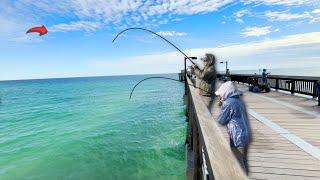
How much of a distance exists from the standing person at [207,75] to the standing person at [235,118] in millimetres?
3570

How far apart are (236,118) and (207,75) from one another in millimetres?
4145

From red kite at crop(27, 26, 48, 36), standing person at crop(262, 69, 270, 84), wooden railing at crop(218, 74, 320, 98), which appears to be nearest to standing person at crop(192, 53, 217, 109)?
wooden railing at crop(218, 74, 320, 98)

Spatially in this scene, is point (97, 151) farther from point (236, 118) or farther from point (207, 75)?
point (236, 118)

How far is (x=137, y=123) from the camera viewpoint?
27.3 metres

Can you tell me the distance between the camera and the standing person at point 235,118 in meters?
3.99

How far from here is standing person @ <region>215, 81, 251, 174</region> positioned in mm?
3994

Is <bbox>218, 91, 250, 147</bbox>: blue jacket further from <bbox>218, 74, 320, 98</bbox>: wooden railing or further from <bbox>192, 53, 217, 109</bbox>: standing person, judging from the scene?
<bbox>218, 74, 320, 98</bbox>: wooden railing

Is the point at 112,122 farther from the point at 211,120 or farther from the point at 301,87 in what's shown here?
the point at 211,120

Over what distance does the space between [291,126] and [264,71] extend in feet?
34.4

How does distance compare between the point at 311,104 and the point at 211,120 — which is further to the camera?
the point at 311,104

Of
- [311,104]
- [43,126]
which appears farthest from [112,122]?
[311,104]

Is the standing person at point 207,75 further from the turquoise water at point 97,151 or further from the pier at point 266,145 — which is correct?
the turquoise water at point 97,151

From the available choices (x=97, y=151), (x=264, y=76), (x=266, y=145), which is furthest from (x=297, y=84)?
(x=97, y=151)

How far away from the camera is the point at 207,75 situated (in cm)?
810
